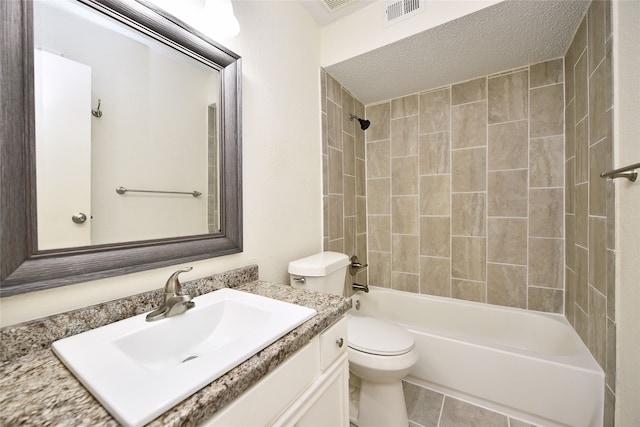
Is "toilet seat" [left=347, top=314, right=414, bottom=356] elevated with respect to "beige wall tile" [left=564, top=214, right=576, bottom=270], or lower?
lower

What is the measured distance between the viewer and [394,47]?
1546 millimetres

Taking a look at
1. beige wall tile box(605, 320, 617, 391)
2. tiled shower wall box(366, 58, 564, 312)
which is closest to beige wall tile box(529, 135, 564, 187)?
tiled shower wall box(366, 58, 564, 312)

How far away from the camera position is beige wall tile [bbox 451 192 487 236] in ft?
6.43

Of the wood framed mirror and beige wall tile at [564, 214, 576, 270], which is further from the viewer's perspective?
beige wall tile at [564, 214, 576, 270]

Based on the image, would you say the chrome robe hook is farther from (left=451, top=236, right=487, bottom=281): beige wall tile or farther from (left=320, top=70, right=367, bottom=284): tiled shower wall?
(left=451, top=236, right=487, bottom=281): beige wall tile

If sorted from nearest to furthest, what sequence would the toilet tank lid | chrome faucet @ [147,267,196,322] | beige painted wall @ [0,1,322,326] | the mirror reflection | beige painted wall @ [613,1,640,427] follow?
the mirror reflection < chrome faucet @ [147,267,196,322] < beige painted wall @ [613,1,640,427] < beige painted wall @ [0,1,322,326] < the toilet tank lid

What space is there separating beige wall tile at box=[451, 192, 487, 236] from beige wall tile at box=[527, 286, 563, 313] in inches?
20.0

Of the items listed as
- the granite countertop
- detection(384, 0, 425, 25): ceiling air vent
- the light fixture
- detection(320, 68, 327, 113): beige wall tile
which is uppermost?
detection(384, 0, 425, 25): ceiling air vent

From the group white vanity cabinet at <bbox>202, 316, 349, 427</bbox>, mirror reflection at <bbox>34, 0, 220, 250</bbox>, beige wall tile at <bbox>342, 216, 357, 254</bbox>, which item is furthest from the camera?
beige wall tile at <bbox>342, 216, 357, 254</bbox>

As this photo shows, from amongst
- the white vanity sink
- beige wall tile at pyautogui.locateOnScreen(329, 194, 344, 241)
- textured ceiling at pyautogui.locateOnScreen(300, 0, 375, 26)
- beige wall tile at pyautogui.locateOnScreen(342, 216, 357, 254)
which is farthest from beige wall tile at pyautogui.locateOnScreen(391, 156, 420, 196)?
the white vanity sink

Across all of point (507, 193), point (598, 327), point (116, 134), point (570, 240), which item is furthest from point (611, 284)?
point (116, 134)

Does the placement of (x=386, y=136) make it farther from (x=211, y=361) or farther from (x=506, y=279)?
(x=211, y=361)

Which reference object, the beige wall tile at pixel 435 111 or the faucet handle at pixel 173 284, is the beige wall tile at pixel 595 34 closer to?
the beige wall tile at pixel 435 111

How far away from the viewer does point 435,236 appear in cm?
213
